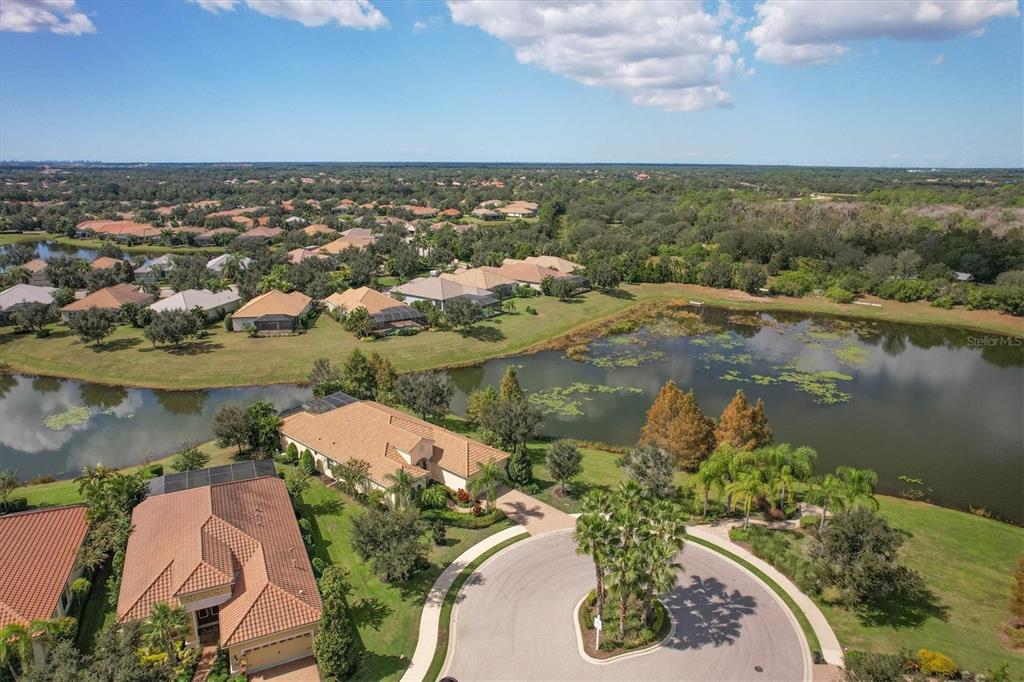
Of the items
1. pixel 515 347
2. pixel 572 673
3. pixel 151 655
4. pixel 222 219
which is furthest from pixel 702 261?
pixel 222 219

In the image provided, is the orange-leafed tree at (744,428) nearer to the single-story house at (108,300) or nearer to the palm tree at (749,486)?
the palm tree at (749,486)

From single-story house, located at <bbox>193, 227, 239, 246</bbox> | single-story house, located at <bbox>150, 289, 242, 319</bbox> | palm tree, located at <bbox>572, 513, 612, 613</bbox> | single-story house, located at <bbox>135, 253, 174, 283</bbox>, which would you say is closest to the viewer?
palm tree, located at <bbox>572, 513, 612, 613</bbox>

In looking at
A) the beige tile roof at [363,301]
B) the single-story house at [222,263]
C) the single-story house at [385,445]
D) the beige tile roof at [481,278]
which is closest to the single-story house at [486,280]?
the beige tile roof at [481,278]

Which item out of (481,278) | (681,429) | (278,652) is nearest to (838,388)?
(681,429)

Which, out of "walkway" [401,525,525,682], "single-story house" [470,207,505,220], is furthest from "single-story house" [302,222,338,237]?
"walkway" [401,525,525,682]

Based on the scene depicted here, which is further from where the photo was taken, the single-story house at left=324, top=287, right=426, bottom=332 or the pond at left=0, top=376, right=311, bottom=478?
the single-story house at left=324, top=287, right=426, bottom=332

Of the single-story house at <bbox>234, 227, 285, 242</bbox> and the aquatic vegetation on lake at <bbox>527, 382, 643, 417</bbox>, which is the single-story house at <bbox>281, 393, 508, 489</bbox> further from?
the single-story house at <bbox>234, 227, 285, 242</bbox>

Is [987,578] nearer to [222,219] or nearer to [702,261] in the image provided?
[702,261]
